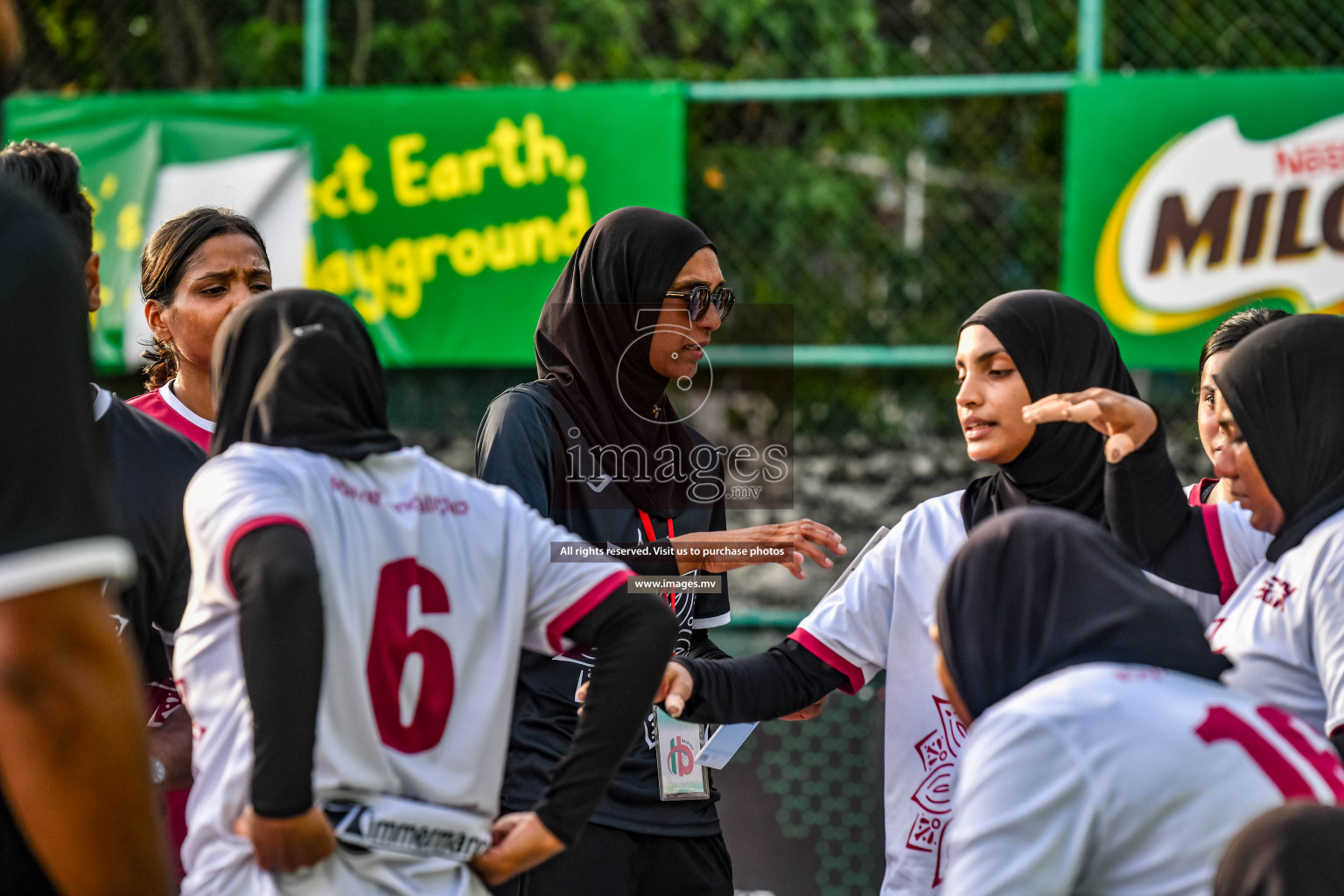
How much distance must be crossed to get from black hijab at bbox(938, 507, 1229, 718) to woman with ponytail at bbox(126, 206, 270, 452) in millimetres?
1725

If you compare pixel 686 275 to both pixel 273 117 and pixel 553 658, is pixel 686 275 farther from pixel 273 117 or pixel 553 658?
pixel 273 117

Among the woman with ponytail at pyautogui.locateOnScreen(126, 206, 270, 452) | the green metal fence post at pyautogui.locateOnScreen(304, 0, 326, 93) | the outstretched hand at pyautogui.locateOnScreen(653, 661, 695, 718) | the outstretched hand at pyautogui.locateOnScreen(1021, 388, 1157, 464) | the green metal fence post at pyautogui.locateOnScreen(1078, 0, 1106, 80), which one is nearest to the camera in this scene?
the outstretched hand at pyautogui.locateOnScreen(1021, 388, 1157, 464)

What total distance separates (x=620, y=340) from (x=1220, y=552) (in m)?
1.27

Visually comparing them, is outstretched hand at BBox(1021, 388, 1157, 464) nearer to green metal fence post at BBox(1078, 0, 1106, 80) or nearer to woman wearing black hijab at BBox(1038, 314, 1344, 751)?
woman wearing black hijab at BBox(1038, 314, 1344, 751)

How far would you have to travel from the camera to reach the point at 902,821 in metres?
2.64

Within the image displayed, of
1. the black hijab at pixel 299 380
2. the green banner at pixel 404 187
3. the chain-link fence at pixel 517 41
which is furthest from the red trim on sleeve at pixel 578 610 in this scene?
the chain-link fence at pixel 517 41

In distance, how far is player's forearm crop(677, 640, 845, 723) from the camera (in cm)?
263

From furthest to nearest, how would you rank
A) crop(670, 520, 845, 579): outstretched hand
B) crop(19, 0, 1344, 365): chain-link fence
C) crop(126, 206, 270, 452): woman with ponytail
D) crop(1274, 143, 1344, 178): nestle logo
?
crop(19, 0, 1344, 365): chain-link fence
crop(1274, 143, 1344, 178): nestle logo
crop(126, 206, 270, 452): woman with ponytail
crop(670, 520, 845, 579): outstretched hand

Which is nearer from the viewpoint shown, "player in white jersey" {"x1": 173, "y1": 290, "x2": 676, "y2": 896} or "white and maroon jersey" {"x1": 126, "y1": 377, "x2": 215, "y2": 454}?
"player in white jersey" {"x1": 173, "y1": 290, "x2": 676, "y2": 896}

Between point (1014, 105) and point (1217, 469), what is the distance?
180 inches

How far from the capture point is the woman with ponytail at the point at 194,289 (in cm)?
293

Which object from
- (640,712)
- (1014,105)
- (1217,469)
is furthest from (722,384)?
(640,712)

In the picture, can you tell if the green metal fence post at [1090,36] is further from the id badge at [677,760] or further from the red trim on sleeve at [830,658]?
the id badge at [677,760]

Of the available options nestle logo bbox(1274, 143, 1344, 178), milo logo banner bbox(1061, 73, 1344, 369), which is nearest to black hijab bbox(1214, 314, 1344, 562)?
milo logo banner bbox(1061, 73, 1344, 369)
